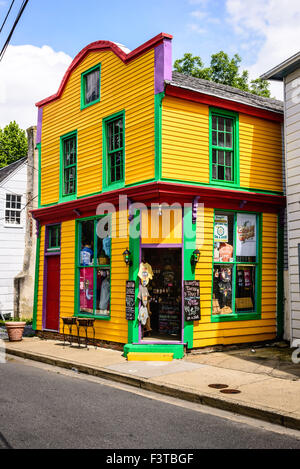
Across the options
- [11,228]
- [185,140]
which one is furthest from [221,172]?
[11,228]

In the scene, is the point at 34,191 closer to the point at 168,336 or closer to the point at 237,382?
the point at 168,336

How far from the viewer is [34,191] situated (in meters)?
22.3

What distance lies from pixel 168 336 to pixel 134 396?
4.48 m

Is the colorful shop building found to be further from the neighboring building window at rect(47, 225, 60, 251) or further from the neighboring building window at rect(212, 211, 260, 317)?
the neighboring building window at rect(47, 225, 60, 251)

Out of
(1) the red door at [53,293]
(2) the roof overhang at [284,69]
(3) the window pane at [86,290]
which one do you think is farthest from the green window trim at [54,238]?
(2) the roof overhang at [284,69]

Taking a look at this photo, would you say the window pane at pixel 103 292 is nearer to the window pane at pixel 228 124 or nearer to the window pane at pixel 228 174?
the window pane at pixel 228 174

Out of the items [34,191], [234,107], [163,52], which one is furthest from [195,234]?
[34,191]

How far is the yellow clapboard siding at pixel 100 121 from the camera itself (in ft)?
40.0

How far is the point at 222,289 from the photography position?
12633 mm

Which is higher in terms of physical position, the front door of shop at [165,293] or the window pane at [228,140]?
the window pane at [228,140]

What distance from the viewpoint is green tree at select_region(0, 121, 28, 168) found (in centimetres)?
3778

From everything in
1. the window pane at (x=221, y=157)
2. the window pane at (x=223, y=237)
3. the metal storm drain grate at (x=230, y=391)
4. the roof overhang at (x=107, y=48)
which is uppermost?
the roof overhang at (x=107, y=48)

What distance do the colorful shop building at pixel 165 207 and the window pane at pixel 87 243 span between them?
1.2 inches

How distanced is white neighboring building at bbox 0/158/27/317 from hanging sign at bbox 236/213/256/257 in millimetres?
14866
